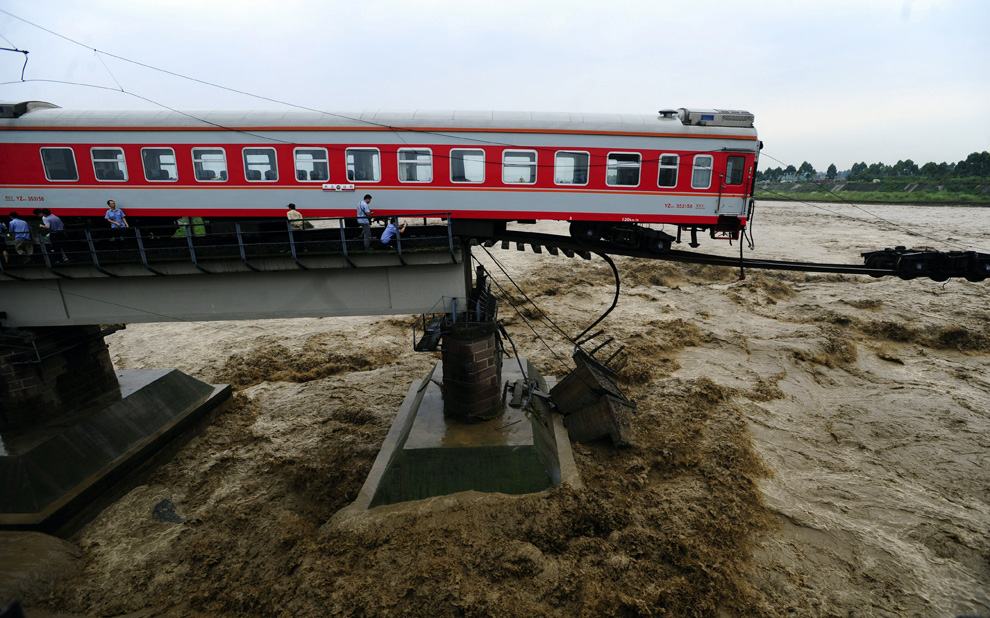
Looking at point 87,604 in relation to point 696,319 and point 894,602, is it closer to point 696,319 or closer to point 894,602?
point 894,602

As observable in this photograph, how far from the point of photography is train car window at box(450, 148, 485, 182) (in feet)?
36.7

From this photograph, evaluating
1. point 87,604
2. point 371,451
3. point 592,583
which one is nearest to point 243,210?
point 371,451

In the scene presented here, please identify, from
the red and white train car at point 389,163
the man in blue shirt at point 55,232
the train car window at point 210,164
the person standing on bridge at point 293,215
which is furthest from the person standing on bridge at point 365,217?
the man in blue shirt at point 55,232

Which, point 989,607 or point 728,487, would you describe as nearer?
point 989,607

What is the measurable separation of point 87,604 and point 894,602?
15.1 meters

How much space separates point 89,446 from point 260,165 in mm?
7990

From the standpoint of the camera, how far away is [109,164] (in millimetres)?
11359

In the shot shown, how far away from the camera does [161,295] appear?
10.5 m

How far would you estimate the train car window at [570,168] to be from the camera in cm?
1116

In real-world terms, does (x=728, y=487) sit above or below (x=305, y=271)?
below

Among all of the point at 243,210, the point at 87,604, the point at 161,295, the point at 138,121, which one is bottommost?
the point at 87,604

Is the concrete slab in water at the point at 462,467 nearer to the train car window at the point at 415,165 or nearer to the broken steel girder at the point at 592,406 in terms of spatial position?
the broken steel girder at the point at 592,406

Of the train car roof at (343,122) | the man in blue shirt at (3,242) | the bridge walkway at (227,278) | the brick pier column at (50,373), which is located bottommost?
the brick pier column at (50,373)

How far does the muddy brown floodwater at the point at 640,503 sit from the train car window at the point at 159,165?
7.69m
